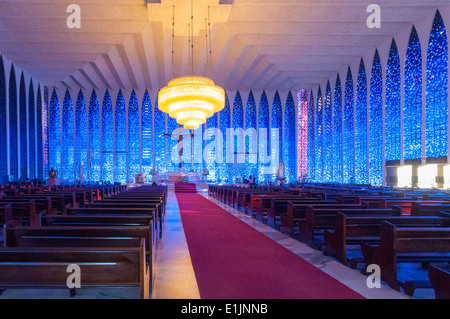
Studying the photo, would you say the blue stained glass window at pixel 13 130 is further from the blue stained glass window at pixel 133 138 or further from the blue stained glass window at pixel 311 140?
the blue stained glass window at pixel 311 140

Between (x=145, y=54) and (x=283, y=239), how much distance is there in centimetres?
1313

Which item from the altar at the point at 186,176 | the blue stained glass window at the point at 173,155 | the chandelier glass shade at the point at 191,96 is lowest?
the altar at the point at 186,176

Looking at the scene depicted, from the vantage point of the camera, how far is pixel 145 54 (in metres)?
15.1

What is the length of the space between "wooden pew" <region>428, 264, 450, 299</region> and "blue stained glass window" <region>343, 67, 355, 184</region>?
52.1ft

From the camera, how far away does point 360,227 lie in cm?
341

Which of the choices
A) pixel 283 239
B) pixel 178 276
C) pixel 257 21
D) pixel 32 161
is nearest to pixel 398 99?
pixel 257 21

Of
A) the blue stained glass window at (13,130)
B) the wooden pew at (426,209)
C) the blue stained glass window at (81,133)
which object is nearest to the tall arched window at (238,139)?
the blue stained glass window at (81,133)

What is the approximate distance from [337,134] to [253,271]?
17287 mm

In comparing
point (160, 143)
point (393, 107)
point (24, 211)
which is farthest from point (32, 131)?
point (393, 107)

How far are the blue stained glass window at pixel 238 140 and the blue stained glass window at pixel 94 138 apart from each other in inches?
381

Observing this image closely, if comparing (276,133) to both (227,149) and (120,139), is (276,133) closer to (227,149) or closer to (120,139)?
(227,149)

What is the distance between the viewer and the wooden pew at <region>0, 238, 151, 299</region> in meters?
1.76

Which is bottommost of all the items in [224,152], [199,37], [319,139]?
[224,152]

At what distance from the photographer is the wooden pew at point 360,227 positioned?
3299 mm
